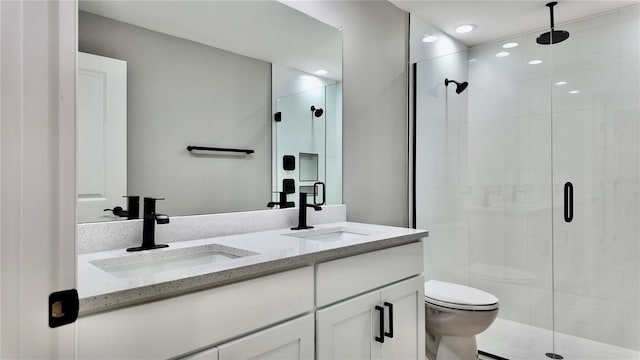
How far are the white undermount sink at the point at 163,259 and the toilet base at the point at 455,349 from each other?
1343mm

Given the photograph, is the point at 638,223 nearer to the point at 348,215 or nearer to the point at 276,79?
the point at 348,215

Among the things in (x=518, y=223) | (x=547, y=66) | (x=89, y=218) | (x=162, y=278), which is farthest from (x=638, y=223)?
(x=89, y=218)

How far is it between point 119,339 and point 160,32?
1.13 metres

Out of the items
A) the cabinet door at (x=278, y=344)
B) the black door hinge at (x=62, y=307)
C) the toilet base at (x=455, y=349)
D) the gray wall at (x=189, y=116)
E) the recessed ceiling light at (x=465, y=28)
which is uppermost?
the recessed ceiling light at (x=465, y=28)

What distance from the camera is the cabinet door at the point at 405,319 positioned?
150 centimetres

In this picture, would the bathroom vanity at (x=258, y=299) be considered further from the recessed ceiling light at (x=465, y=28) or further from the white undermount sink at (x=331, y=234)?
the recessed ceiling light at (x=465, y=28)

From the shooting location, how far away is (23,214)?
1.61 feet

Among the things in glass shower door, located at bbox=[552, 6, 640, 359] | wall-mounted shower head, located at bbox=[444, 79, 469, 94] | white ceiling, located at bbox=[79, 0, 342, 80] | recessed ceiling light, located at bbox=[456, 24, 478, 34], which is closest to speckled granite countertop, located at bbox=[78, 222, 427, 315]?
white ceiling, located at bbox=[79, 0, 342, 80]

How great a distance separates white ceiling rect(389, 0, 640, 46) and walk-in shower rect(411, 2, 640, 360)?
96 millimetres

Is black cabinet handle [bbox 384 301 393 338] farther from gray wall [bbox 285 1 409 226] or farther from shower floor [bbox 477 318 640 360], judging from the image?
shower floor [bbox 477 318 640 360]

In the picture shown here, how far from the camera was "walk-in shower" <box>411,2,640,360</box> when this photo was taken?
2283 mm

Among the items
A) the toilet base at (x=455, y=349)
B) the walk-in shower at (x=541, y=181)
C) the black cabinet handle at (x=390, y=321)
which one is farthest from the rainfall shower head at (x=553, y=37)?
the black cabinet handle at (x=390, y=321)

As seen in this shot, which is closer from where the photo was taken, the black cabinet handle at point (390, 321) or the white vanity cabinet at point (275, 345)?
the white vanity cabinet at point (275, 345)

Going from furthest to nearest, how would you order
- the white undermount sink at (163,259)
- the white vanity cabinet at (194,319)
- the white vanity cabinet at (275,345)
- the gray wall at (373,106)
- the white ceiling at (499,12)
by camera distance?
the white ceiling at (499,12) → the gray wall at (373,106) → the white undermount sink at (163,259) → the white vanity cabinet at (275,345) → the white vanity cabinet at (194,319)
